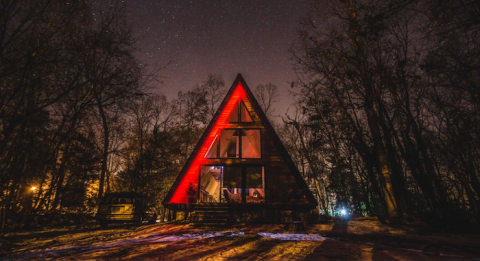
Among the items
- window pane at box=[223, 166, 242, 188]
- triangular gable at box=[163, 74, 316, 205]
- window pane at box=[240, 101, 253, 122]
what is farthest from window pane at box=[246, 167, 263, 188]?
window pane at box=[240, 101, 253, 122]

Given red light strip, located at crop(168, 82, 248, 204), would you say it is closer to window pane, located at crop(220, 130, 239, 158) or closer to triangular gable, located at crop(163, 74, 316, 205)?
triangular gable, located at crop(163, 74, 316, 205)

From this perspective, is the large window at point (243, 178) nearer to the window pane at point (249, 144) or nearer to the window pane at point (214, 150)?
the window pane at point (214, 150)

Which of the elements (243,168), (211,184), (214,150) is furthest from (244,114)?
(211,184)

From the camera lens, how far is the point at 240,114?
13.1 metres

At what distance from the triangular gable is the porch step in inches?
63.3

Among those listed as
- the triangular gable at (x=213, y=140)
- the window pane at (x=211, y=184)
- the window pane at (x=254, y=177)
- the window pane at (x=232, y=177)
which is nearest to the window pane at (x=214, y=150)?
the triangular gable at (x=213, y=140)

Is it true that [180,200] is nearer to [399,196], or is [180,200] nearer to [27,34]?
[27,34]

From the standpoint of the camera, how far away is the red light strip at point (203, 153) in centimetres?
1229

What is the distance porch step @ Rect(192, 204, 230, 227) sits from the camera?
10398 millimetres

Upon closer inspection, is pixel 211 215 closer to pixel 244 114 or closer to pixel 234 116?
pixel 234 116

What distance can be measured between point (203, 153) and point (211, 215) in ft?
11.3

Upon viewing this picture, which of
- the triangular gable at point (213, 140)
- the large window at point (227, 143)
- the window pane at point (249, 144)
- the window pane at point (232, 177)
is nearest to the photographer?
the triangular gable at point (213, 140)

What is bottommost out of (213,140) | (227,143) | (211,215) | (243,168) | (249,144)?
(211,215)

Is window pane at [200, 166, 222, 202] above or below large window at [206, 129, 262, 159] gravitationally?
below
